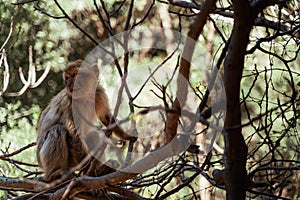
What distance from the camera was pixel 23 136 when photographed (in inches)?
304

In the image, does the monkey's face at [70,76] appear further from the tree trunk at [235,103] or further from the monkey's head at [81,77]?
the tree trunk at [235,103]

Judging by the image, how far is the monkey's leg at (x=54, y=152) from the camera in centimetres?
403

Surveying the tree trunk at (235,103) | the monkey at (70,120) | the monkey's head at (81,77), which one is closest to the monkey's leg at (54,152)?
the monkey at (70,120)

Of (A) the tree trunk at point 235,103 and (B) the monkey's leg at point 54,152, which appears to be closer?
(A) the tree trunk at point 235,103

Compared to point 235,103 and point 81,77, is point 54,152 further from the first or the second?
point 235,103

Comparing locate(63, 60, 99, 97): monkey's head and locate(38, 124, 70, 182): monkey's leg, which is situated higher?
locate(63, 60, 99, 97): monkey's head

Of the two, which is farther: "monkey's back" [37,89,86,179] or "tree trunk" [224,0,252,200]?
"monkey's back" [37,89,86,179]

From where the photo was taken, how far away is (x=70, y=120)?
13.7 feet

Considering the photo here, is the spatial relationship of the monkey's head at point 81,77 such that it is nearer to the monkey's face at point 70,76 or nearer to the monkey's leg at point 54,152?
the monkey's face at point 70,76

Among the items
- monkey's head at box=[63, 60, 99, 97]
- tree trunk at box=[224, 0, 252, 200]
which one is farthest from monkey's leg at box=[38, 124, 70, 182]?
tree trunk at box=[224, 0, 252, 200]

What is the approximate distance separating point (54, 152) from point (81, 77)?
57cm

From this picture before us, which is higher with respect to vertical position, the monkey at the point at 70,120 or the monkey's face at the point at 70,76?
the monkey's face at the point at 70,76

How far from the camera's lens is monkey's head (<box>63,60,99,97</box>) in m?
4.04

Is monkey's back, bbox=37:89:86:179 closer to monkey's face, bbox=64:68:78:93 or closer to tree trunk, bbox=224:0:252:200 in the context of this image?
monkey's face, bbox=64:68:78:93
